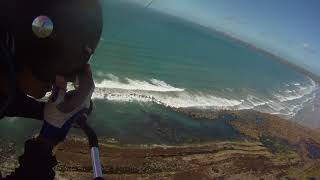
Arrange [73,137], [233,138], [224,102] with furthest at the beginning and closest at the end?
[224,102] < [233,138] < [73,137]

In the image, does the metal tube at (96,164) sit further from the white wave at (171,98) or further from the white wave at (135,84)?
the white wave at (135,84)

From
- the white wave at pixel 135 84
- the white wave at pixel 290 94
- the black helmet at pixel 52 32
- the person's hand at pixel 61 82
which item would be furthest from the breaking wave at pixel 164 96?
the black helmet at pixel 52 32

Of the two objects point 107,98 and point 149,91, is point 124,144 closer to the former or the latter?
point 107,98

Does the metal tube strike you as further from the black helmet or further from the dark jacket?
the black helmet

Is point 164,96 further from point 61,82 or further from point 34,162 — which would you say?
point 34,162

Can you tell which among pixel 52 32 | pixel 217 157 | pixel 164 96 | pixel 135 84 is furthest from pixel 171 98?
pixel 52 32

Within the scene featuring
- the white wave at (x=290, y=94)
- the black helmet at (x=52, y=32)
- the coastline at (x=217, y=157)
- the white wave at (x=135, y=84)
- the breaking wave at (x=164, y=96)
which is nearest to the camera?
the black helmet at (x=52, y=32)

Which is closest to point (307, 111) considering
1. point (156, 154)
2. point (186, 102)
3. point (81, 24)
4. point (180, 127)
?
point (186, 102)
